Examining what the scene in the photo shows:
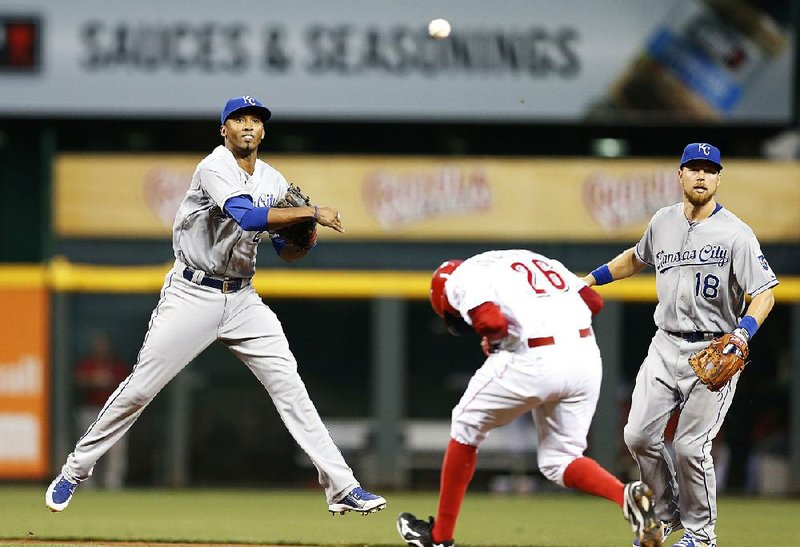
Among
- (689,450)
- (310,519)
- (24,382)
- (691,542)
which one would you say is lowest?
(310,519)

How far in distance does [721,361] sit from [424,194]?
6694 millimetres

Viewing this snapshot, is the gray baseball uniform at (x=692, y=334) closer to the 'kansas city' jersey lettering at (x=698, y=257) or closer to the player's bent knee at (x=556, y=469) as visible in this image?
the 'kansas city' jersey lettering at (x=698, y=257)

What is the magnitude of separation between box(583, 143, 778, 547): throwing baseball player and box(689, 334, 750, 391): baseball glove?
49 mm

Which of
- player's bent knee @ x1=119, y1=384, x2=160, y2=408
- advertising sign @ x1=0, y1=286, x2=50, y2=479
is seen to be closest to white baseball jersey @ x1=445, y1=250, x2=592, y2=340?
player's bent knee @ x1=119, y1=384, x2=160, y2=408

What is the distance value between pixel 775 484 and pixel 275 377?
6.86m

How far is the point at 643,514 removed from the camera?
5414 millimetres

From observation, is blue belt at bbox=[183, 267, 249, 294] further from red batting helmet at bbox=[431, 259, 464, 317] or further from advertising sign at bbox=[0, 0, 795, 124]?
advertising sign at bbox=[0, 0, 795, 124]

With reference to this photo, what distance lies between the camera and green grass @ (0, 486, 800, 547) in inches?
300

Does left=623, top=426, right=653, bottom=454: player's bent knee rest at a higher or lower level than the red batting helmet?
lower

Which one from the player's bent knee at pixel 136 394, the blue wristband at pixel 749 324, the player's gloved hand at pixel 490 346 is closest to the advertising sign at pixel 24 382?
the player's bent knee at pixel 136 394

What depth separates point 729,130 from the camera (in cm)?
1264

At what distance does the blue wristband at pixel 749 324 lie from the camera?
237 inches

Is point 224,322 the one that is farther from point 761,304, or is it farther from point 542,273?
point 761,304

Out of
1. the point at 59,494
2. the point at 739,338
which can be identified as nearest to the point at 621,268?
the point at 739,338
